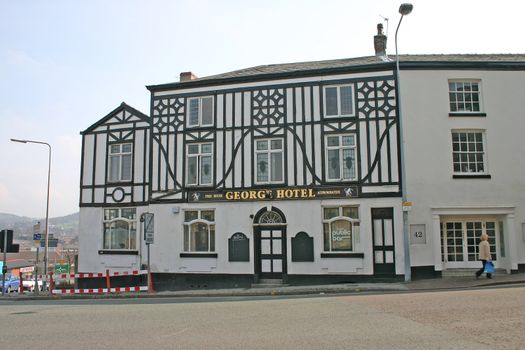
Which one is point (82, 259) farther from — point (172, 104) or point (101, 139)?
point (172, 104)

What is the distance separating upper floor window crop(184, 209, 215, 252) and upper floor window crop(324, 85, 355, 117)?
671 cm

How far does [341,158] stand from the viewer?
66.3 ft

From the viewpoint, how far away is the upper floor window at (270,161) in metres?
20.8

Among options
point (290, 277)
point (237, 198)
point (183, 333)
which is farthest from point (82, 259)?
point (183, 333)

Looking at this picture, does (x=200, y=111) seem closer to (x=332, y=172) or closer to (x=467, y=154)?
(x=332, y=172)

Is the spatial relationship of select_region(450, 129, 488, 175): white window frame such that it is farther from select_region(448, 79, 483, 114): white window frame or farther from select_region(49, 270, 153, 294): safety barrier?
select_region(49, 270, 153, 294): safety barrier

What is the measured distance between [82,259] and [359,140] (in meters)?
13.9

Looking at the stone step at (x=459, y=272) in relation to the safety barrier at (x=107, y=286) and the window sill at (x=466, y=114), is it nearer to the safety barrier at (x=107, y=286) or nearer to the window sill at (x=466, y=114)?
the window sill at (x=466, y=114)

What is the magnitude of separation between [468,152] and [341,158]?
16.8ft

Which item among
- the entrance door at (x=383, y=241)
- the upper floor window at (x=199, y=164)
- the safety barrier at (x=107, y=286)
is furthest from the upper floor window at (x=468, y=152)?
the safety barrier at (x=107, y=286)

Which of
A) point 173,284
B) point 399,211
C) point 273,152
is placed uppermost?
point 273,152

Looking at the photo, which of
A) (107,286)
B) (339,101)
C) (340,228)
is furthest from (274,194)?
(107,286)

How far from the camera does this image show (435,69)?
796 inches

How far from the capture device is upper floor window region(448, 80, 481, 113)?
2028cm
